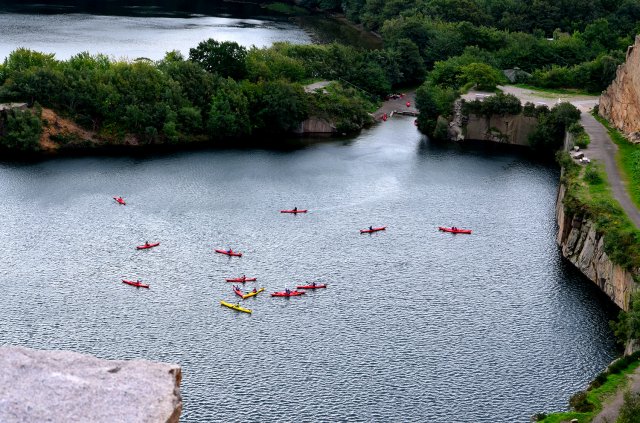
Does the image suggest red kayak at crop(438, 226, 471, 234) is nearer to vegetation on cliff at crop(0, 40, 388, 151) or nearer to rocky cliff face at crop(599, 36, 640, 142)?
rocky cliff face at crop(599, 36, 640, 142)

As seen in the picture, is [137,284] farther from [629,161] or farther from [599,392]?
[629,161]

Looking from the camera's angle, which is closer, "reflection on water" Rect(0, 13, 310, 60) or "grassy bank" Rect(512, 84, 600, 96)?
"grassy bank" Rect(512, 84, 600, 96)

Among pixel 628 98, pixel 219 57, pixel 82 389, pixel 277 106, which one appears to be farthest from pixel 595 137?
pixel 82 389

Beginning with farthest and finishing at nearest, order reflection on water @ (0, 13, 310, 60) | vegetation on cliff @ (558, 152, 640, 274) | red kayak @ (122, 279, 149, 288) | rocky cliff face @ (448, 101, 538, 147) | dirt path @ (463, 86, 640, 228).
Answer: reflection on water @ (0, 13, 310, 60) → rocky cliff face @ (448, 101, 538, 147) → dirt path @ (463, 86, 640, 228) → red kayak @ (122, 279, 149, 288) → vegetation on cliff @ (558, 152, 640, 274)

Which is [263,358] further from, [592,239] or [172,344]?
[592,239]

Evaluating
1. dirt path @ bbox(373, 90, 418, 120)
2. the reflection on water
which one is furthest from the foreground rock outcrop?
the reflection on water

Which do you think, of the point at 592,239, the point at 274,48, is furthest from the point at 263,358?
the point at 274,48
